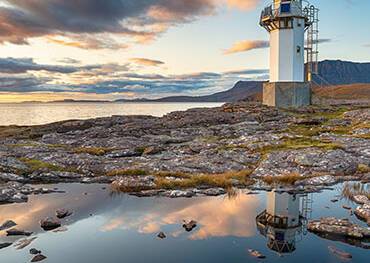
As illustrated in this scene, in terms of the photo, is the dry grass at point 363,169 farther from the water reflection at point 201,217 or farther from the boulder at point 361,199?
the water reflection at point 201,217

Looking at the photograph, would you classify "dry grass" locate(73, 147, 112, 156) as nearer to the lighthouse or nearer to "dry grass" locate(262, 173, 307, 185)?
→ "dry grass" locate(262, 173, 307, 185)

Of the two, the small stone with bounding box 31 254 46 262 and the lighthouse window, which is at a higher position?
the lighthouse window

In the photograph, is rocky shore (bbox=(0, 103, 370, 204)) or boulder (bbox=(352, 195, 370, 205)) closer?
boulder (bbox=(352, 195, 370, 205))

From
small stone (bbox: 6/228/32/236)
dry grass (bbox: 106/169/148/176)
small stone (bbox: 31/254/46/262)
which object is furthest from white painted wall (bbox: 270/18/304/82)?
small stone (bbox: 31/254/46/262)

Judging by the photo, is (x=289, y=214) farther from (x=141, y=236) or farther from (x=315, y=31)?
(x=315, y=31)

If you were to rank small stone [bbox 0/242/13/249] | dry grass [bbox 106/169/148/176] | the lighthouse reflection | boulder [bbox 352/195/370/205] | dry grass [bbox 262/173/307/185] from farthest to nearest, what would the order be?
1. dry grass [bbox 106/169/148/176]
2. dry grass [bbox 262/173/307/185]
3. boulder [bbox 352/195/370/205]
4. the lighthouse reflection
5. small stone [bbox 0/242/13/249]

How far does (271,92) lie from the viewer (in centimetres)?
6372

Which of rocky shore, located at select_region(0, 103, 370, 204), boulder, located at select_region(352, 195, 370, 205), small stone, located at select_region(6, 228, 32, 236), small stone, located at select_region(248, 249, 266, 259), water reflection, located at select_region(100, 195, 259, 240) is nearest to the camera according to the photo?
small stone, located at select_region(248, 249, 266, 259)

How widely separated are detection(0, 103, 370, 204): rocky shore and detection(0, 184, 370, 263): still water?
2096mm

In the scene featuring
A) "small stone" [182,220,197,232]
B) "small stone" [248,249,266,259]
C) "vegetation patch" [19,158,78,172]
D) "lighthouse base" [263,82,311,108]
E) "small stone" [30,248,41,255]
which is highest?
"lighthouse base" [263,82,311,108]

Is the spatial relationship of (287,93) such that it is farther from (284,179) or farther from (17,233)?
(17,233)

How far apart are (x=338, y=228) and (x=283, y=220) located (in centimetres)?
299

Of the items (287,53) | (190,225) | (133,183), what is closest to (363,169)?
(190,225)

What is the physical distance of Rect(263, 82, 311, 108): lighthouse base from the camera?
6225 cm
